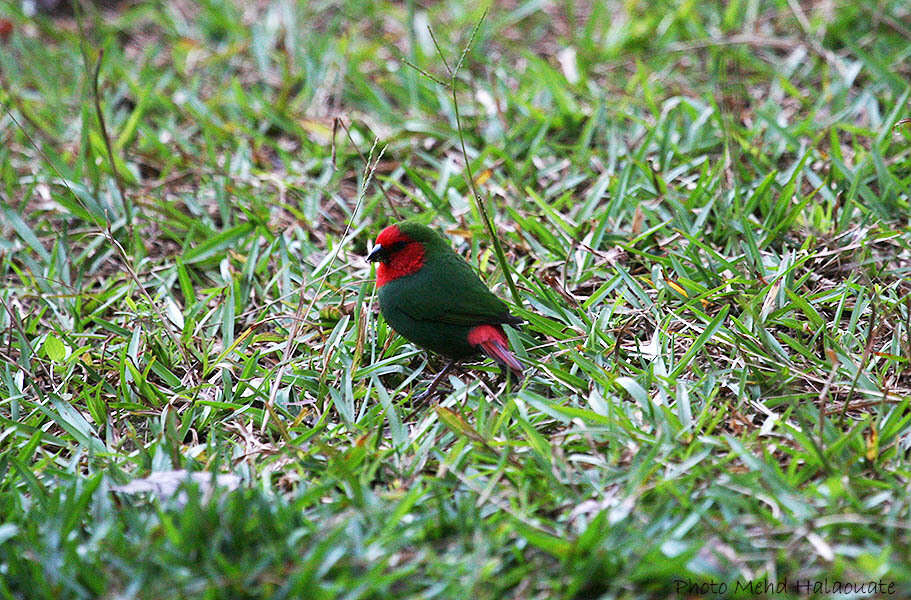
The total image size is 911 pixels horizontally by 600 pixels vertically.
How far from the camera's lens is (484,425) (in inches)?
108

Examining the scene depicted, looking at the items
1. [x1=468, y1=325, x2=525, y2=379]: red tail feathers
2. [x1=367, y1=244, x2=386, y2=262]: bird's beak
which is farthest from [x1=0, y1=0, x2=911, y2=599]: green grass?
[x1=367, y1=244, x2=386, y2=262]: bird's beak

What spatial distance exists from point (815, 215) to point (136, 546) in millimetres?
3004

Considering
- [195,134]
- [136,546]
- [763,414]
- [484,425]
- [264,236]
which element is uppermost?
[195,134]

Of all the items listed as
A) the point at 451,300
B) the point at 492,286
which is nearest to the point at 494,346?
the point at 451,300

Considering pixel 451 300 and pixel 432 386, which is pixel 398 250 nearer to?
pixel 451 300

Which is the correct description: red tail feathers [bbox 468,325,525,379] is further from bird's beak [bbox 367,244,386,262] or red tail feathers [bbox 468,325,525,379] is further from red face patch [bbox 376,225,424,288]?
bird's beak [bbox 367,244,386,262]

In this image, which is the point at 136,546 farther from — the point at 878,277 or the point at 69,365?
the point at 878,277

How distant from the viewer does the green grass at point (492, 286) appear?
225 cm

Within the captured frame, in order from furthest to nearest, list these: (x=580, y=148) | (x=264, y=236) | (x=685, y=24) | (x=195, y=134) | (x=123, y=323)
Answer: (x=685, y=24)
(x=195, y=134)
(x=580, y=148)
(x=264, y=236)
(x=123, y=323)

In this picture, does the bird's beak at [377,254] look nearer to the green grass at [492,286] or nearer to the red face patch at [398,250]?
the red face patch at [398,250]

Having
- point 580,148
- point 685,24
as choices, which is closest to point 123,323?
point 580,148

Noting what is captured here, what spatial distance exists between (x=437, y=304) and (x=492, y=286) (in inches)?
21.7

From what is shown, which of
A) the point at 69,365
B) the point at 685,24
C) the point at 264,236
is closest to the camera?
the point at 69,365

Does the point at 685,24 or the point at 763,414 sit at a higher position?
the point at 685,24
